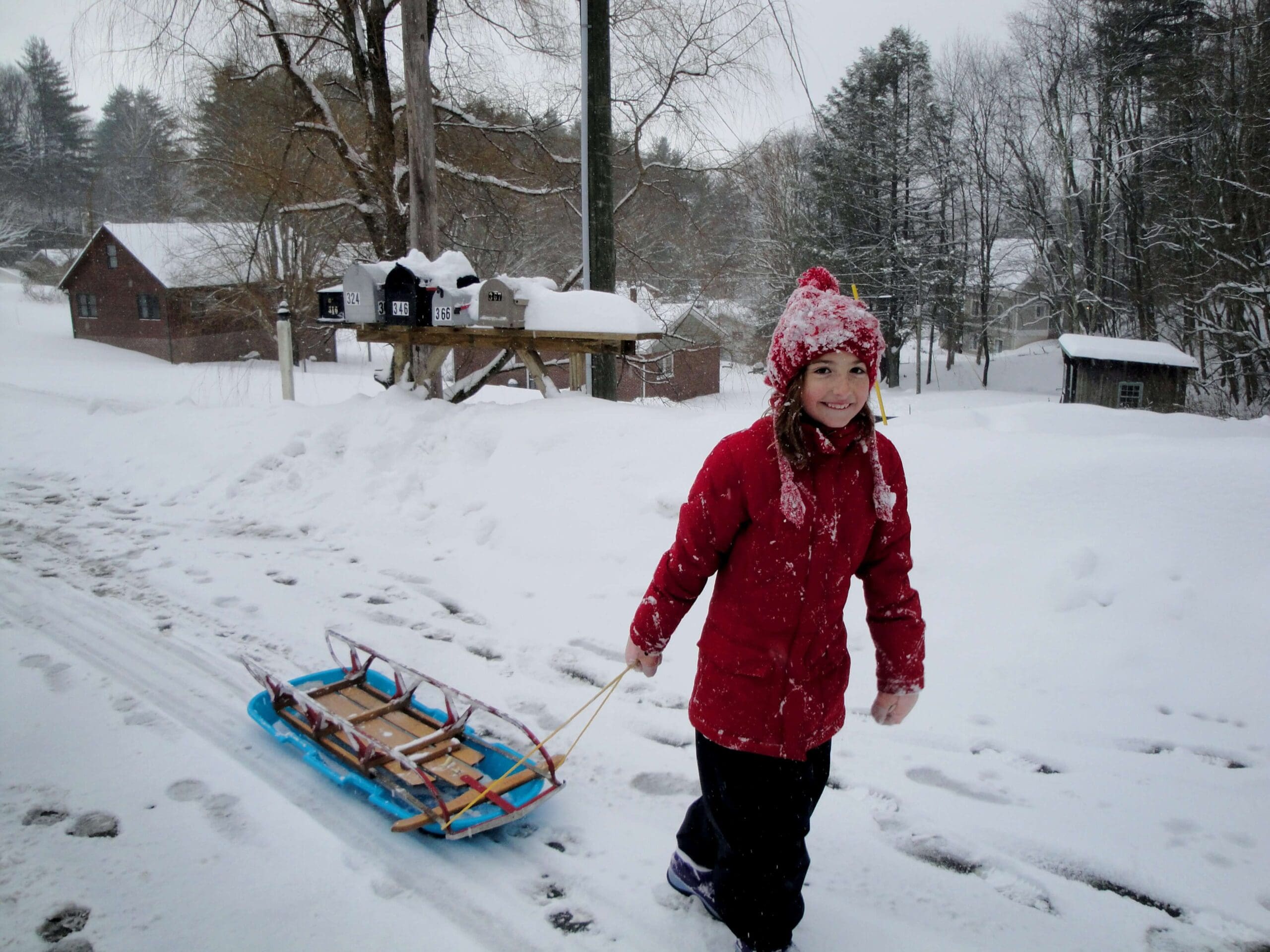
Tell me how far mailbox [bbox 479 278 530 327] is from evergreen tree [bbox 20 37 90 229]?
684cm

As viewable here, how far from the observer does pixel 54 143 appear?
2448 centimetres

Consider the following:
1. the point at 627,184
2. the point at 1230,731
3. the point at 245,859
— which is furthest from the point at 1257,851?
the point at 627,184

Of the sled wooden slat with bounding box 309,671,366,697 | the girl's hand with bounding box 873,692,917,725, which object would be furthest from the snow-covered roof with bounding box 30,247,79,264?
the girl's hand with bounding box 873,692,917,725

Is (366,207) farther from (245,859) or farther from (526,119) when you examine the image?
(245,859)

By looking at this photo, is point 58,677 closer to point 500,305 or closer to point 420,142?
point 500,305

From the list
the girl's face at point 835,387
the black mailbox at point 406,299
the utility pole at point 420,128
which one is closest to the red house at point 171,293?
the utility pole at point 420,128

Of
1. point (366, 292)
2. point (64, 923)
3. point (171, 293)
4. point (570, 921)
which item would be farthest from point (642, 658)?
point (171, 293)

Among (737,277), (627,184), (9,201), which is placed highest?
(9,201)

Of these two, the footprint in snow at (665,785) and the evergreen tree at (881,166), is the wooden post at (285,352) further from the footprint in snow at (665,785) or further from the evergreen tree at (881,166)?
the evergreen tree at (881,166)

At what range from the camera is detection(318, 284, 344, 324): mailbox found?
27.2ft

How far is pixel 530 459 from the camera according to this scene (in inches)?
271

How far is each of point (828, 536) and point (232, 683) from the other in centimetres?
329

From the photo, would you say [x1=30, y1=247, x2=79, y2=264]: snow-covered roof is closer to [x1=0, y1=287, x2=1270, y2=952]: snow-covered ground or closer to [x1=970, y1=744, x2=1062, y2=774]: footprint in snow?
[x1=0, y1=287, x2=1270, y2=952]: snow-covered ground

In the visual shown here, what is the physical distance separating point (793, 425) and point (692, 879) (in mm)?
1547
